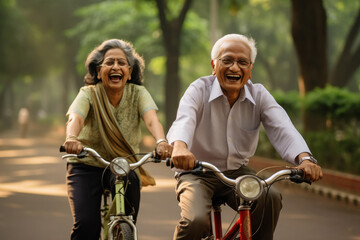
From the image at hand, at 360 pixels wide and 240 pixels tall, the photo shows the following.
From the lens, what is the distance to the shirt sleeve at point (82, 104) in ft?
14.9

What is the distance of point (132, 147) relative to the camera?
4676mm

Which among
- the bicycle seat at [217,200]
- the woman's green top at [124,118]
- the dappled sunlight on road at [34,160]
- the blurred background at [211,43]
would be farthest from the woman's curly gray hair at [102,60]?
the dappled sunlight on road at [34,160]

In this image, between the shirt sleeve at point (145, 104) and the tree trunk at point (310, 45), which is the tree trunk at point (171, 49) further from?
the shirt sleeve at point (145, 104)

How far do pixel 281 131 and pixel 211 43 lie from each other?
52.4 feet

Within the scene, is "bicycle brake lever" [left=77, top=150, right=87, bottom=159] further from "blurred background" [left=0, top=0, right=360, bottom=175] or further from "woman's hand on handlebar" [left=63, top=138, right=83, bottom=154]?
"blurred background" [left=0, top=0, right=360, bottom=175]

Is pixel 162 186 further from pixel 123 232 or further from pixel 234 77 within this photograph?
pixel 234 77

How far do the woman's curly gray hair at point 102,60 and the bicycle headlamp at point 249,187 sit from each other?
1.74 m

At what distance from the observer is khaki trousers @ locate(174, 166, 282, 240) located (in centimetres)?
357

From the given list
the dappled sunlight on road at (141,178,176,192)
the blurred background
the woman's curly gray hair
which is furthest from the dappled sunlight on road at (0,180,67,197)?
the woman's curly gray hair

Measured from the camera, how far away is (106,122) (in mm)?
4613

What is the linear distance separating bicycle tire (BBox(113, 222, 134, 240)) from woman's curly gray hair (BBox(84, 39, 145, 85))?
4.02 ft

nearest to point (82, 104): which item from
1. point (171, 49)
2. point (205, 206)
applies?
point (205, 206)

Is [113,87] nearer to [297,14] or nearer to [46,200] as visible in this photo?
[46,200]

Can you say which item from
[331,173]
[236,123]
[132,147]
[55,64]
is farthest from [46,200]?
[55,64]
